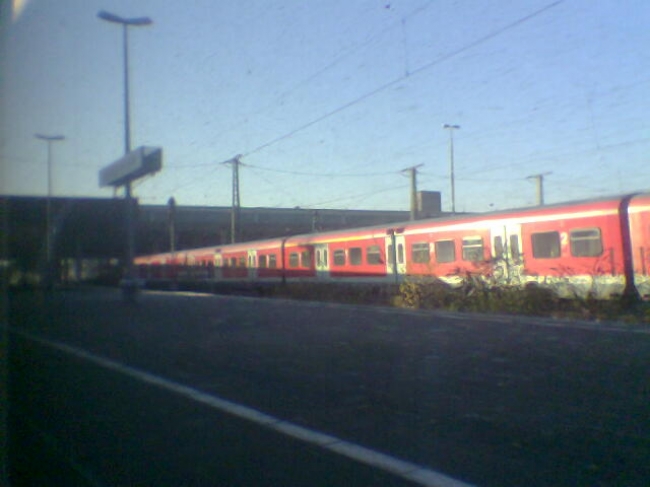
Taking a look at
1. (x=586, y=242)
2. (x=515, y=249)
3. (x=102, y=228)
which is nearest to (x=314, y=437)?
(x=586, y=242)

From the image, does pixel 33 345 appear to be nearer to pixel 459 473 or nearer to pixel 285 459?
pixel 285 459

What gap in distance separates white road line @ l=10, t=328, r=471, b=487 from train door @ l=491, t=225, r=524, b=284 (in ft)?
37.3

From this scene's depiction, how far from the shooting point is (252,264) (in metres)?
33.2

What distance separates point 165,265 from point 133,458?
4080 centimetres

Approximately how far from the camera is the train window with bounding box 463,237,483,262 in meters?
19.0

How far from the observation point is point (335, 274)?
26172 mm

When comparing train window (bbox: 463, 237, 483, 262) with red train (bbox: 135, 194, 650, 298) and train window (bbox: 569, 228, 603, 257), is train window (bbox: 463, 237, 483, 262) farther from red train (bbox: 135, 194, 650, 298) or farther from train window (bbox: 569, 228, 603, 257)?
train window (bbox: 569, 228, 603, 257)

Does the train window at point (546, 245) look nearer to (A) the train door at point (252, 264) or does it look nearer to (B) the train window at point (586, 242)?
(B) the train window at point (586, 242)

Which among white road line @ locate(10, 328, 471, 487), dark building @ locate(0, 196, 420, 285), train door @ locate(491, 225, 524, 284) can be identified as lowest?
white road line @ locate(10, 328, 471, 487)

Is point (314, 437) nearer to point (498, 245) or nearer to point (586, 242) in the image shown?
point (586, 242)

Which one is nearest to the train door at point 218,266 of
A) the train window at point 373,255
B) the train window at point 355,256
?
the train window at point 355,256

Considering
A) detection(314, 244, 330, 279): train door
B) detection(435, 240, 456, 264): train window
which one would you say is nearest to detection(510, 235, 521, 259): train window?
detection(435, 240, 456, 264): train window

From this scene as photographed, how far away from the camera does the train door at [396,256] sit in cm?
2236

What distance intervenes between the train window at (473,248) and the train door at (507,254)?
46 centimetres
